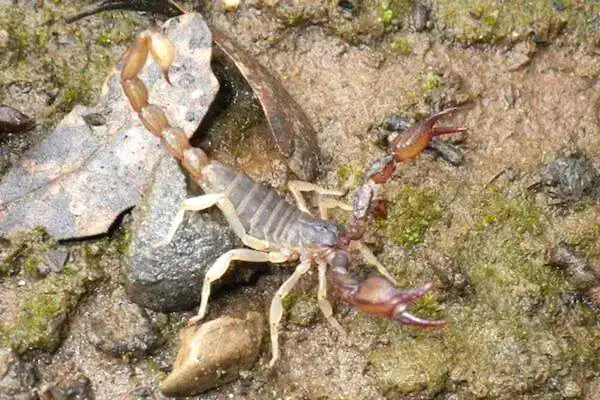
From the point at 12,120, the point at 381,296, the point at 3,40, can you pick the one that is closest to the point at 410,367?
the point at 381,296

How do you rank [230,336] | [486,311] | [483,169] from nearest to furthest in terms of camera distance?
[230,336] → [486,311] → [483,169]

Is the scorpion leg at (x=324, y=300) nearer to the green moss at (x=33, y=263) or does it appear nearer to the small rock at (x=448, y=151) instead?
the small rock at (x=448, y=151)

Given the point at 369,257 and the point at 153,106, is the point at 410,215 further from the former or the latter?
the point at 153,106

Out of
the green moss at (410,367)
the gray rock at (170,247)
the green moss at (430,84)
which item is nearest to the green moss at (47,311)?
the gray rock at (170,247)

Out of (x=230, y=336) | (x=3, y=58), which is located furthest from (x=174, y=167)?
(x=3, y=58)

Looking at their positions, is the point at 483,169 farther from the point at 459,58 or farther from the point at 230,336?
the point at 230,336

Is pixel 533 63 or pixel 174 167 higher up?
pixel 174 167

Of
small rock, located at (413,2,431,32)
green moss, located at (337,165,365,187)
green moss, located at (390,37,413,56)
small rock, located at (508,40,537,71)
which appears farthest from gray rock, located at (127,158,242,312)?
small rock, located at (508,40,537,71)

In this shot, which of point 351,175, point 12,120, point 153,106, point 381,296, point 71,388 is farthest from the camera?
point 351,175
